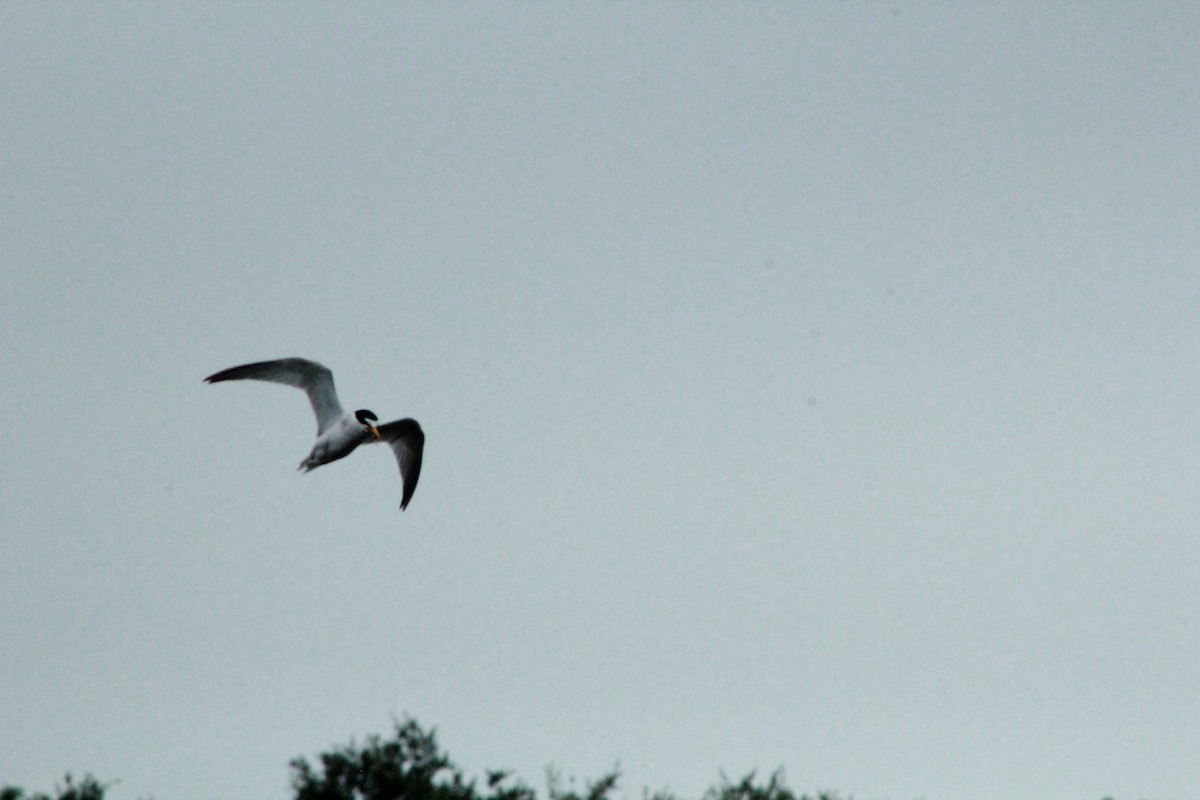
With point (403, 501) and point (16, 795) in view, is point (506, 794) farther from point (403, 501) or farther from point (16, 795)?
point (16, 795)

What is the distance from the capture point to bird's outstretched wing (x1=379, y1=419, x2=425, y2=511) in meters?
50.5

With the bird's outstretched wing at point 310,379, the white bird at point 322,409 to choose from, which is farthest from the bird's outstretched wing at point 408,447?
the bird's outstretched wing at point 310,379

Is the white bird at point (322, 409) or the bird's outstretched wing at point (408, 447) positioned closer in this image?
the white bird at point (322, 409)

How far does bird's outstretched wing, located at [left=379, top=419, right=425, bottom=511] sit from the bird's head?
1.29m

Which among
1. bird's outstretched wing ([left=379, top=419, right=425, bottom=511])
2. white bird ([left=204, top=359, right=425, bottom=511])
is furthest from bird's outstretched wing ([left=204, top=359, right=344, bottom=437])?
bird's outstretched wing ([left=379, top=419, right=425, bottom=511])

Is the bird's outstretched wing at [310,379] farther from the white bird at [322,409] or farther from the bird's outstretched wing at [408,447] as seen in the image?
the bird's outstretched wing at [408,447]

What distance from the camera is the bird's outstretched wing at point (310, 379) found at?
159 ft

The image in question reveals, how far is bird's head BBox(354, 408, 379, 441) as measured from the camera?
48594 mm

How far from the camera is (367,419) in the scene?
48.9 m

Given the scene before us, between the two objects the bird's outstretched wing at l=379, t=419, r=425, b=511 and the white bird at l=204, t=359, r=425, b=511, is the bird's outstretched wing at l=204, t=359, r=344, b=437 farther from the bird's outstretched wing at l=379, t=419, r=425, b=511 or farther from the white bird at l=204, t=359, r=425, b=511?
the bird's outstretched wing at l=379, t=419, r=425, b=511

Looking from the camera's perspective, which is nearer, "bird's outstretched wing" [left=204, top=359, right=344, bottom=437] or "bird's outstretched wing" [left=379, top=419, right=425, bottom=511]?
"bird's outstretched wing" [left=204, top=359, right=344, bottom=437]

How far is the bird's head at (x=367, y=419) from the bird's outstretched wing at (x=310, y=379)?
52 centimetres

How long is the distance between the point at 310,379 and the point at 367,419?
1.28 metres

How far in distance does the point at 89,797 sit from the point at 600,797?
9431mm
